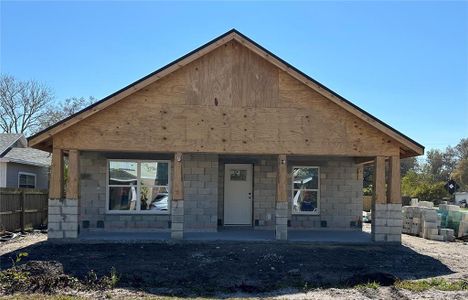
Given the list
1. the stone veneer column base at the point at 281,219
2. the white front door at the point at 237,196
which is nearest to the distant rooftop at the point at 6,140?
the white front door at the point at 237,196

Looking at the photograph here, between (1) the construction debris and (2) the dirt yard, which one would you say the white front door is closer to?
(2) the dirt yard

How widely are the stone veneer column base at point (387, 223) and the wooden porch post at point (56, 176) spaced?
30.0ft

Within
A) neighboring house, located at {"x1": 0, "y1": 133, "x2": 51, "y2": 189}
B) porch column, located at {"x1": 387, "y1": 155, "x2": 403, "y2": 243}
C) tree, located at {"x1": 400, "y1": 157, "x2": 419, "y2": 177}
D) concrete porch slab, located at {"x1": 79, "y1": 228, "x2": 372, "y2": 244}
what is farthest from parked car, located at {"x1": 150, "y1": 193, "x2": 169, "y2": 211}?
tree, located at {"x1": 400, "y1": 157, "x2": 419, "y2": 177}

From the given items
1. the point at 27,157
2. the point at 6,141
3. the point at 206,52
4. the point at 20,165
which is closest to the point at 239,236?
the point at 206,52

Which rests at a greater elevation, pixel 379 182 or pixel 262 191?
pixel 379 182

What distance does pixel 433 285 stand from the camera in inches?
380

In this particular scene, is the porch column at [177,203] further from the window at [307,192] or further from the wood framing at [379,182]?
the wood framing at [379,182]

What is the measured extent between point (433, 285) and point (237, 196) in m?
8.91

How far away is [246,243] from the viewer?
44.8 ft

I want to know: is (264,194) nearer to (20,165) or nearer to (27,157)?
(20,165)

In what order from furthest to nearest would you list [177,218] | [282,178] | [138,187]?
1. [138,187]
2. [282,178]
3. [177,218]

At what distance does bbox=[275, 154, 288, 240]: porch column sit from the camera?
45.9 feet

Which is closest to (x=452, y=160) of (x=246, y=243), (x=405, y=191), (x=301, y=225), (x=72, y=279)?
(x=405, y=191)

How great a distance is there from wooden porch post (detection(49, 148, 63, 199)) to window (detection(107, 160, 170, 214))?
2630 mm
